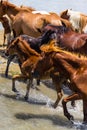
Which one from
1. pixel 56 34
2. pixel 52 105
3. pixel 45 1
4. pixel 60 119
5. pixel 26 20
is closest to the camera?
pixel 60 119

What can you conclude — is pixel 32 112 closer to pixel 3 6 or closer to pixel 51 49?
pixel 51 49

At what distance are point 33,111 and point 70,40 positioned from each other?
9.10 ft

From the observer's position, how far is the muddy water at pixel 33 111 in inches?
367

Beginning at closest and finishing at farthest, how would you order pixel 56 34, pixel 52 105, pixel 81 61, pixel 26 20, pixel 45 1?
pixel 81 61, pixel 52 105, pixel 56 34, pixel 26 20, pixel 45 1

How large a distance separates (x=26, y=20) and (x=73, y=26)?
1.70 metres

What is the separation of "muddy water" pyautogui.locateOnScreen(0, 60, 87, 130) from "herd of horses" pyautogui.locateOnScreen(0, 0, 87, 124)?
216 mm

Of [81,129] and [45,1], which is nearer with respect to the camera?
→ [81,129]

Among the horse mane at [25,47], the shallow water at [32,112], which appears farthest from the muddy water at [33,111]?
the horse mane at [25,47]

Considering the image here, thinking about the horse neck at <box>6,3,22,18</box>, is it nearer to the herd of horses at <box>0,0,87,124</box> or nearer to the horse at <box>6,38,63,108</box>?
the herd of horses at <box>0,0,87,124</box>

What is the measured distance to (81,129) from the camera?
926 cm

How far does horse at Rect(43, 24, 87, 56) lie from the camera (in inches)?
474

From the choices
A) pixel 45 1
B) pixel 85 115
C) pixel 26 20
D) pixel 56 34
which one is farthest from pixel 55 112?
pixel 45 1

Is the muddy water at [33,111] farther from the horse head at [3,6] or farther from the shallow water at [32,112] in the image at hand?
the horse head at [3,6]

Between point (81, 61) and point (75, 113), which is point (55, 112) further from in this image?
point (81, 61)
